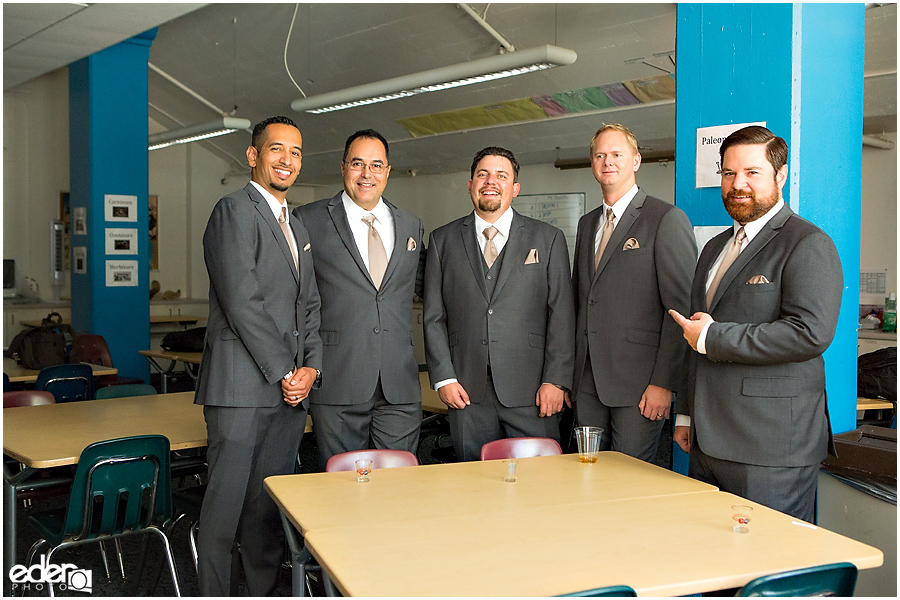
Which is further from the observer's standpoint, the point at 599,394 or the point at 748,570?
the point at 599,394

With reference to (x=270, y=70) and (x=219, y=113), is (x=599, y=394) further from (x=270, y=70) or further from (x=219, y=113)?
(x=219, y=113)

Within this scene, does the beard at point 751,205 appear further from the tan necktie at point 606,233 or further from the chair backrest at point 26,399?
the chair backrest at point 26,399

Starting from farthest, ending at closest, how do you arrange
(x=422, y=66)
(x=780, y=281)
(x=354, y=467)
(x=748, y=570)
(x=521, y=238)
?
1. (x=422, y=66)
2. (x=521, y=238)
3. (x=354, y=467)
4. (x=780, y=281)
5. (x=748, y=570)

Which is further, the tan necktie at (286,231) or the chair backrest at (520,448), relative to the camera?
the tan necktie at (286,231)

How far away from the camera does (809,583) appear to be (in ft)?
5.49

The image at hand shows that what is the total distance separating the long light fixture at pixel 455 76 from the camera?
233 inches

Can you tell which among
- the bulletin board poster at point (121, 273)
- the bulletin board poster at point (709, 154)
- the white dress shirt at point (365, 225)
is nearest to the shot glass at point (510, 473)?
the white dress shirt at point (365, 225)

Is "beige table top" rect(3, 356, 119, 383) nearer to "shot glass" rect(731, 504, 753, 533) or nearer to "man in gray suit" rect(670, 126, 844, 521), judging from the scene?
"man in gray suit" rect(670, 126, 844, 521)

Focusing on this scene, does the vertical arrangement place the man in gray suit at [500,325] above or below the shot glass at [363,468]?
above

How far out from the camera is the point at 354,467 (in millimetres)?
2771

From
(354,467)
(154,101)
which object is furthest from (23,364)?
(154,101)

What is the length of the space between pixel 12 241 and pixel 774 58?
34.8 ft

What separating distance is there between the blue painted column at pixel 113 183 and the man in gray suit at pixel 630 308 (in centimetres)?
595

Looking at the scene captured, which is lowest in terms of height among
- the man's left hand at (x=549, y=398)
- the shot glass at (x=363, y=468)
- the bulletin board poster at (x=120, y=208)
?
the shot glass at (x=363, y=468)
